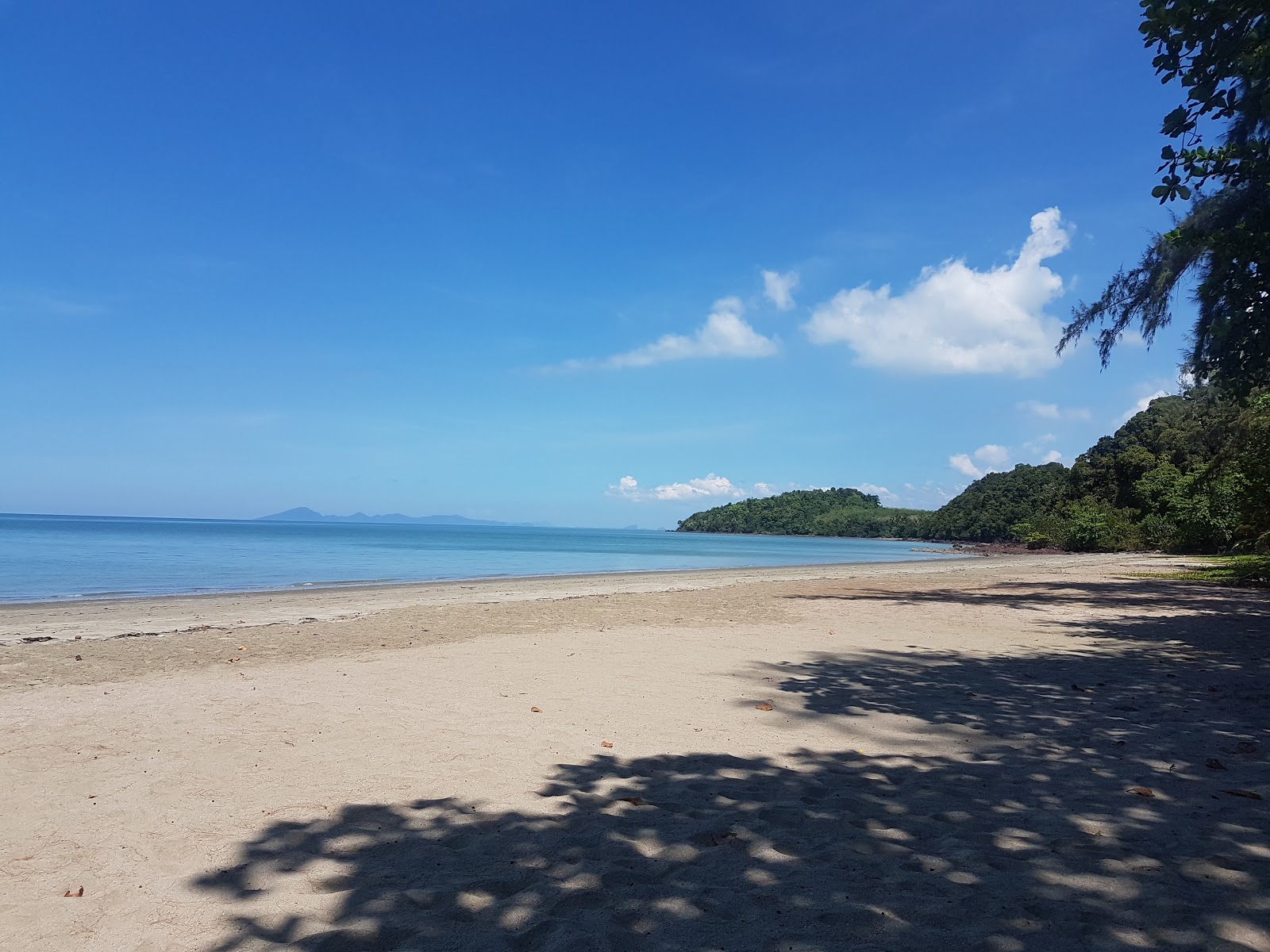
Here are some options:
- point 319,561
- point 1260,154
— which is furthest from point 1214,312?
point 319,561

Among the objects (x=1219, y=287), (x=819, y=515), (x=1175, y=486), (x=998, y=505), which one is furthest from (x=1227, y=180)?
(x=819, y=515)

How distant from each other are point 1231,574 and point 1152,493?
27612 millimetres

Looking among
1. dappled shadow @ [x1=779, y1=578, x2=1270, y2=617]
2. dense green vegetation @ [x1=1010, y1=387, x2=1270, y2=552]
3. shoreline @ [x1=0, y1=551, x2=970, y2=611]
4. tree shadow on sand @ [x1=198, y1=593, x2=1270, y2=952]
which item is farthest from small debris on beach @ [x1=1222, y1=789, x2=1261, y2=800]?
shoreline @ [x1=0, y1=551, x2=970, y2=611]

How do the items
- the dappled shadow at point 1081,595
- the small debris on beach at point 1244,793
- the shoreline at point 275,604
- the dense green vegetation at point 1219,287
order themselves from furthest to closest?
1. the dappled shadow at point 1081,595
2. the shoreline at point 275,604
3. the dense green vegetation at point 1219,287
4. the small debris on beach at point 1244,793

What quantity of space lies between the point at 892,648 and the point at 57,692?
30.4 feet

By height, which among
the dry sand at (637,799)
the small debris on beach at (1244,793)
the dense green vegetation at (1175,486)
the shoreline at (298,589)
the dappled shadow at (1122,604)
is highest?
the dense green vegetation at (1175,486)

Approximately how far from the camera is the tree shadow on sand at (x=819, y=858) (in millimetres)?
2902

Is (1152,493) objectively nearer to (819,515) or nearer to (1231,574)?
(1231,574)

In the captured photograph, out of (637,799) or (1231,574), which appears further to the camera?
(1231,574)

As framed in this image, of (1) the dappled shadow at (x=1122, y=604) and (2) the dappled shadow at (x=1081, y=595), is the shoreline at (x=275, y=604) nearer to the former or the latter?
(2) the dappled shadow at (x=1081, y=595)

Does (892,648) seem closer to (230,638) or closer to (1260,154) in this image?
(1260,154)

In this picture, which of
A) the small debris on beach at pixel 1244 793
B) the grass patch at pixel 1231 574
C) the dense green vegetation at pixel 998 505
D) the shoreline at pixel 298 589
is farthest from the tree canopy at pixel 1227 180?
the dense green vegetation at pixel 998 505

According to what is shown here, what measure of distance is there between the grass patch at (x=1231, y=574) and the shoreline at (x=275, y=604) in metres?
8.60

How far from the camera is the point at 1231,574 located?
21.2m
